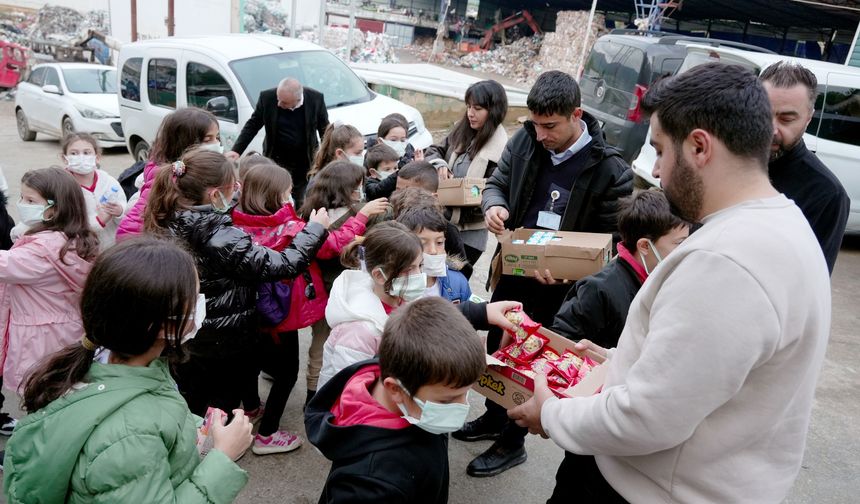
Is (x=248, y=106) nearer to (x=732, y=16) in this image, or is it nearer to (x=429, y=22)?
(x=732, y=16)

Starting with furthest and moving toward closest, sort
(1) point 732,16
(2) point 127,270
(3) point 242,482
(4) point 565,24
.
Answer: (4) point 565,24 < (1) point 732,16 < (3) point 242,482 < (2) point 127,270

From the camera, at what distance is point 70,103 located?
10.8m

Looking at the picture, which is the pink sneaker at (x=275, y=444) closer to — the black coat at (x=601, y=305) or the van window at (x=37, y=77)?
the black coat at (x=601, y=305)

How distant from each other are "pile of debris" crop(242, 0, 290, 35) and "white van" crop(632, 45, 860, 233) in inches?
1027

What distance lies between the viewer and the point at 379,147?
→ 4.36 metres

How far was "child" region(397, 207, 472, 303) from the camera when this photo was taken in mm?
2863

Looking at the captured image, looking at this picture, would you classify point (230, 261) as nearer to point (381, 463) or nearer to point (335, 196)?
point (335, 196)

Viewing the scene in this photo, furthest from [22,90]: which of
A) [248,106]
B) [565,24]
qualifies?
[565,24]

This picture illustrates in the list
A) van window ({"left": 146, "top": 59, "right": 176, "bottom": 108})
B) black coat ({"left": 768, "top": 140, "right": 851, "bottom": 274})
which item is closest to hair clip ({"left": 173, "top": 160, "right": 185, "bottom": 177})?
black coat ({"left": 768, "top": 140, "right": 851, "bottom": 274})

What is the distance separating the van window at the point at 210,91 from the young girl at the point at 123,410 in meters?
5.57

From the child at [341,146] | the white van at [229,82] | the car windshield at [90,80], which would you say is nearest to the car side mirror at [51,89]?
the car windshield at [90,80]

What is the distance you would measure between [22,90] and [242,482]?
13.4 m

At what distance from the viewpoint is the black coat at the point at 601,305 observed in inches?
98.3

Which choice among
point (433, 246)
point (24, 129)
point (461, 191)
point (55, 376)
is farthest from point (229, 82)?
point (24, 129)
